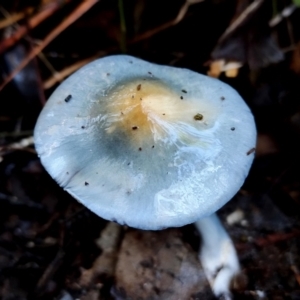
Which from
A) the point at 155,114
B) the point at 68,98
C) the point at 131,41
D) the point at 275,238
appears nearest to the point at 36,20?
the point at 131,41

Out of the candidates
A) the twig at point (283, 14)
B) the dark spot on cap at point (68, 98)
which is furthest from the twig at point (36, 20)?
the twig at point (283, 14)

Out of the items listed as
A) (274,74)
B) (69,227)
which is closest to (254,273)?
(69,227)

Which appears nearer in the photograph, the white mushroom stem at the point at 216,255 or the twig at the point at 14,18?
the white mushroom stem at the point at 216,255

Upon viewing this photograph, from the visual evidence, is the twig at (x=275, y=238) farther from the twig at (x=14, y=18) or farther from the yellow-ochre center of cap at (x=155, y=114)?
the twig at (x=14, y=18)

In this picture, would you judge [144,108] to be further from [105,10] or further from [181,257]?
[105,10]

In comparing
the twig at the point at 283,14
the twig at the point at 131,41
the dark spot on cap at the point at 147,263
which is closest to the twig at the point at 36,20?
the twig at the point at 131,41

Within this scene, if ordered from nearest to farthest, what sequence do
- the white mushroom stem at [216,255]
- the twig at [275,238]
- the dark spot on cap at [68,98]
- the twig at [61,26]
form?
the dark spot on cap at [68,98]
the white mushroom stem at [216,255]
the twig at [275,238]
the twig at [61,26]

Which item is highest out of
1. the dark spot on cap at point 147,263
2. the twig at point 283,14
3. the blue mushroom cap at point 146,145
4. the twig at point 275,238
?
the twig at point 283,14

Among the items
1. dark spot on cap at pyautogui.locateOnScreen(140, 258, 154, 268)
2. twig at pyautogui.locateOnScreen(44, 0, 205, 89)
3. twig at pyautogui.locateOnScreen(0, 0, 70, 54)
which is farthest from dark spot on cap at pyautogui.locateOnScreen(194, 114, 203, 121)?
twig at pyautogui.locateOnScreen(0, 0, 70, 54)

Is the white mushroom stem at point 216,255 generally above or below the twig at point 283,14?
below

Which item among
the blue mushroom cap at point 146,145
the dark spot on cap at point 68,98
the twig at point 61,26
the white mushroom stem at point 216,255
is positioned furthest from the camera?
the twig at point 61,26
